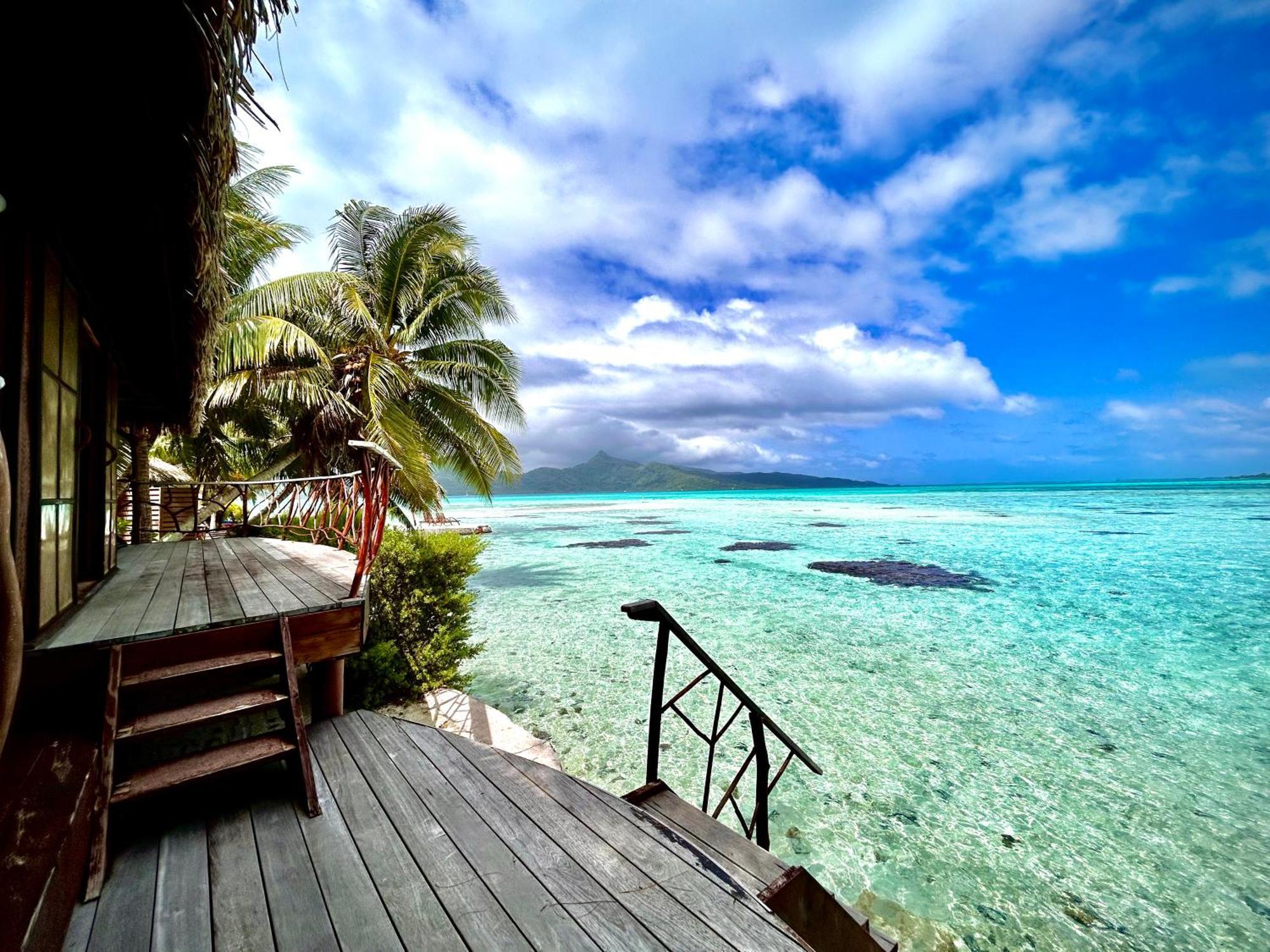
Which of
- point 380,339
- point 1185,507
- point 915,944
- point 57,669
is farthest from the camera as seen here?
point 1185,507

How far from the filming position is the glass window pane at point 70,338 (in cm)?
356

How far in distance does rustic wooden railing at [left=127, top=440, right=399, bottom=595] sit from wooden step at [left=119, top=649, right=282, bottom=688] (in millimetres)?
627

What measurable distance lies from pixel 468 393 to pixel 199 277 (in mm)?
8801

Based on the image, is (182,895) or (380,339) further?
(380,339)

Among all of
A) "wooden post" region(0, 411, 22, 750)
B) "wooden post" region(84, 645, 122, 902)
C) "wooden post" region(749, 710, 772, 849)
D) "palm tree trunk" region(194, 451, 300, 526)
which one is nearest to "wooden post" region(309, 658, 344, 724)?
"wooden post" region(84, 645, 122, 902)

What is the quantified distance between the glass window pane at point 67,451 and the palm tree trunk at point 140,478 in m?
4.79

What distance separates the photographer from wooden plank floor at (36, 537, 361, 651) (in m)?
2.82

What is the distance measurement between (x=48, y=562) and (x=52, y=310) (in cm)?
159

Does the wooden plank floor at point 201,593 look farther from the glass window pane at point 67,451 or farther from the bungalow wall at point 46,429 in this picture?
the glass window pane at point 67,451

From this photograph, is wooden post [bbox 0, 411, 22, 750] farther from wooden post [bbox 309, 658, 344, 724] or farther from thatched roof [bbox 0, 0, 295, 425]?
wooden post [bbox 309, 658, 344, 724]

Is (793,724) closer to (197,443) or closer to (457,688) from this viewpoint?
(457,688)

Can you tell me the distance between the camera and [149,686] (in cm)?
266

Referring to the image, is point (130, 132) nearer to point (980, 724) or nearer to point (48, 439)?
point (48, 439)

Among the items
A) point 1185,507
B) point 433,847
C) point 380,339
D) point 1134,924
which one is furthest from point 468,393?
point 1185,507
